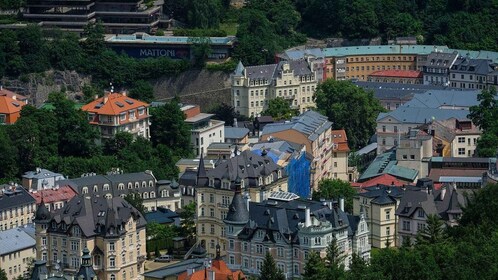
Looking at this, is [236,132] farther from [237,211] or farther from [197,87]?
[237,211]

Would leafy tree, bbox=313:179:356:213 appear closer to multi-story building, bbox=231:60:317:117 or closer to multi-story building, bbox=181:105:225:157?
multi-story building, bbox=181:105:225:157

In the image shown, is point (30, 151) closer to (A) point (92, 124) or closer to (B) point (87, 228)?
(A) point (92, 124)

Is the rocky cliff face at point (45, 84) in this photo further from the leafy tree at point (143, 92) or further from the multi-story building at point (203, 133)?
the multi-story building at point (203, 133)

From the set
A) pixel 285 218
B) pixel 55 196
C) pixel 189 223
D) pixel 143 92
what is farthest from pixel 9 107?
pixel 285 218

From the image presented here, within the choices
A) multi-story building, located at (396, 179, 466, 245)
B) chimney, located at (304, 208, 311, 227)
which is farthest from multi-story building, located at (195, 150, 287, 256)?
chimney, located at (304, 208, 311, 227)

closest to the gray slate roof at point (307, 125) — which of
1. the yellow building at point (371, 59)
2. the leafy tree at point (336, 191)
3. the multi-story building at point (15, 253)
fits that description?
the leafy tree at point (336, 191)
